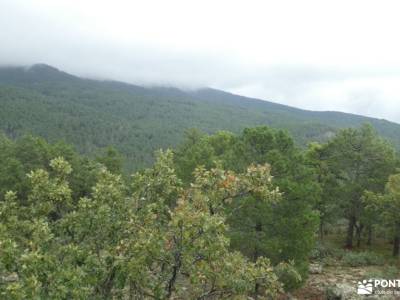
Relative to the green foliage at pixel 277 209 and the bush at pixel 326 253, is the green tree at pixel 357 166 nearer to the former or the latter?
the bush at pixel 326 253

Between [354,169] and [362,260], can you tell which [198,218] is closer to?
[362,260]

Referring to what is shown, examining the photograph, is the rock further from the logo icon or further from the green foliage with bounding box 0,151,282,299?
the green foliage with bounding box 0,151,282,299

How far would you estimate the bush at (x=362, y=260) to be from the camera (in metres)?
29.5

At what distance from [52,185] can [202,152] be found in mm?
24133

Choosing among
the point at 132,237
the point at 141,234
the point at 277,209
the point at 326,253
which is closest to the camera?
the point at 141,234

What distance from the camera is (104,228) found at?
7.68m

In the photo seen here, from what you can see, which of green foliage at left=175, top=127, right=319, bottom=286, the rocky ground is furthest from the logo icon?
green foliage at left=175, top=127, right=319, bottom=286

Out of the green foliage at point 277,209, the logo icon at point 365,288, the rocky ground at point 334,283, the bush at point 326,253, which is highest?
the green foliage at point 277,209

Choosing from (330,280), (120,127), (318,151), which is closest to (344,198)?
(318,151)

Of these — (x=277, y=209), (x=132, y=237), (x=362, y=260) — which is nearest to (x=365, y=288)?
(x=277, y=209)

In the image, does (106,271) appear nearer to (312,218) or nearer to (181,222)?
(181,222)

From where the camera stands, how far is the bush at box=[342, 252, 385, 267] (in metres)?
29.5

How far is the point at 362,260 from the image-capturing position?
29500 millimetres

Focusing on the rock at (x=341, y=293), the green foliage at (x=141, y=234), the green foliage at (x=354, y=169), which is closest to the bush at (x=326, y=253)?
the green foliage at (x=354, y=169)
